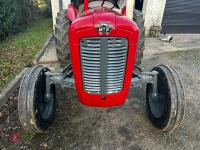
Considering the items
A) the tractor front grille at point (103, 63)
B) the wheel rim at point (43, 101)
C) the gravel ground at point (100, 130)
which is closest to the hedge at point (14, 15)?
the gravel ground at point (100, 130)

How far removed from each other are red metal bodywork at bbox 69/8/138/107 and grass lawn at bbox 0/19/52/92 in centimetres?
197

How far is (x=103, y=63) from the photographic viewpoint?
9.02 ft

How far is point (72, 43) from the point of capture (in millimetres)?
2766

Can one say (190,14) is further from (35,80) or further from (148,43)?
(35,80)

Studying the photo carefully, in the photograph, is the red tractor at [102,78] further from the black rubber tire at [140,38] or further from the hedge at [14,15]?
the hedge at [14,15]

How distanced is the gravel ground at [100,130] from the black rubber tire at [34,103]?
9.6 inches

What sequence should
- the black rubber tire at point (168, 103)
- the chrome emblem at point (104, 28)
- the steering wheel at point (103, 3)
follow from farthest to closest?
1. the steering wheel at point (103, 3)
2. the black rubber tire at point (168, 103)
3. the chrome emblem at point (104, 28)

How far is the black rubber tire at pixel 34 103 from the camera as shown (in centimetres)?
291

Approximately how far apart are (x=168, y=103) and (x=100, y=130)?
1.06 meters

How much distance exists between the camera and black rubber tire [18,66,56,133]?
2912 millimetres

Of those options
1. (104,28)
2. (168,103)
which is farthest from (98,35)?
(168,103)

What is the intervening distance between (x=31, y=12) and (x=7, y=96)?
619cm

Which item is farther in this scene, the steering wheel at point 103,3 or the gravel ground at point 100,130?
the steering wheel at point 103,3

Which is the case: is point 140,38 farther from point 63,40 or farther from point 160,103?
point 63,40
